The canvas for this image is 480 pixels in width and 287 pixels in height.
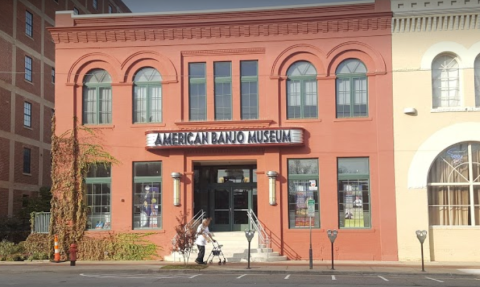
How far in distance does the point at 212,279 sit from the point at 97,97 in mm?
11781

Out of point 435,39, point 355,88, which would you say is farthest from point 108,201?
point 435,39

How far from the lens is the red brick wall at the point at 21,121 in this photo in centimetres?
3838

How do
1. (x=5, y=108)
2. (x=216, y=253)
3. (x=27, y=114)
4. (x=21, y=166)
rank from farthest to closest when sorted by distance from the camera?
(x=27, y=114)
(x=21, y=166)
(x=5, y=108)
(x=216, y=253)

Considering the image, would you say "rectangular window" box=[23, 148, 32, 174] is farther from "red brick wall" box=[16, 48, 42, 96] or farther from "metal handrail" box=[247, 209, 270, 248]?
"metal handrail" box=[247, 209, 270, 248]

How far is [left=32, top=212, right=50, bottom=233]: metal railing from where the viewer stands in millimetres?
26781

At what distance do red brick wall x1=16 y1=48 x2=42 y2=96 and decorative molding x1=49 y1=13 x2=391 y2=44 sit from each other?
13.1m

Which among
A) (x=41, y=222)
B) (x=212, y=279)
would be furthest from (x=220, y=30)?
(x=212, y=279)

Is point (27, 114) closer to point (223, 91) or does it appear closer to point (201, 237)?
point (223, 91)

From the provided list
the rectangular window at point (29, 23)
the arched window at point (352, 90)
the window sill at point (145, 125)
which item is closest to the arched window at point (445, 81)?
the arched window at point (352, 90)

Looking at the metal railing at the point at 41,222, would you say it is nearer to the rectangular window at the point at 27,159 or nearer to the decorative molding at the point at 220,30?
the decorative molding at the point at 220,30

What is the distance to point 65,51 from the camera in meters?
27.0

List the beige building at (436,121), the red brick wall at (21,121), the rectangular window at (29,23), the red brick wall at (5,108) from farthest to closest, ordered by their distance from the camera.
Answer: the rectangular window at (29,23), the red brick wall at (21,121), the red brick wall at (5,108), the beige building at (436,121)

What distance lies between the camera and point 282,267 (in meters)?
21.7

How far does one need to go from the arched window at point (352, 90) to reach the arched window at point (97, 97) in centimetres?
967
